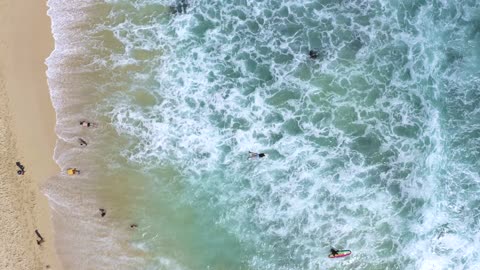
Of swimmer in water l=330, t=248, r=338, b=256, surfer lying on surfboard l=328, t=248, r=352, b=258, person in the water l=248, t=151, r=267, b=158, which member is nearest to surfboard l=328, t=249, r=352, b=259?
surfer lying on surfboard l=328, t=248, r=352, b=258

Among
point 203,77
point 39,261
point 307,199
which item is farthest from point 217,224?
point 39,261

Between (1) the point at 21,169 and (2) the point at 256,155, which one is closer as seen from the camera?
(1) the point at 21,169

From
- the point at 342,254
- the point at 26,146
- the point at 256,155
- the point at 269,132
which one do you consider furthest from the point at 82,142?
the point at 342,254

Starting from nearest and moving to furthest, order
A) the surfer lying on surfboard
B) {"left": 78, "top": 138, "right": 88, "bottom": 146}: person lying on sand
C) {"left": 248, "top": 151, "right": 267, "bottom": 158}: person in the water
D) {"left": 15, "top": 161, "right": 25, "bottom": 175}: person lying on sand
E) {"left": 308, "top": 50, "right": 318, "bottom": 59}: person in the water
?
{"left": 15, "top": 161, "right": 25, "bottom": 175}: person lying on sand < {"left": 78, "top": 138, "right": 88, "bottom": 146}: person lying on sand < the surfer lying on surfboard < {"left": 248, "top": 151, "right": 267, "bottom": 158}: person in the water < {"left": 308, "top": 50, "right": 318, "bottom": 59}: person in the water

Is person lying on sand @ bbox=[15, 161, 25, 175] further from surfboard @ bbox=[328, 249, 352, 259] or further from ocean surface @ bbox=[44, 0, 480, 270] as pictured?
surfboard @ bbox=[328, 249, 352, 259]

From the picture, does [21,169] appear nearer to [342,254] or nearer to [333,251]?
[333,251]

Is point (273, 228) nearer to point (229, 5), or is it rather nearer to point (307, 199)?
point (307, 199)
